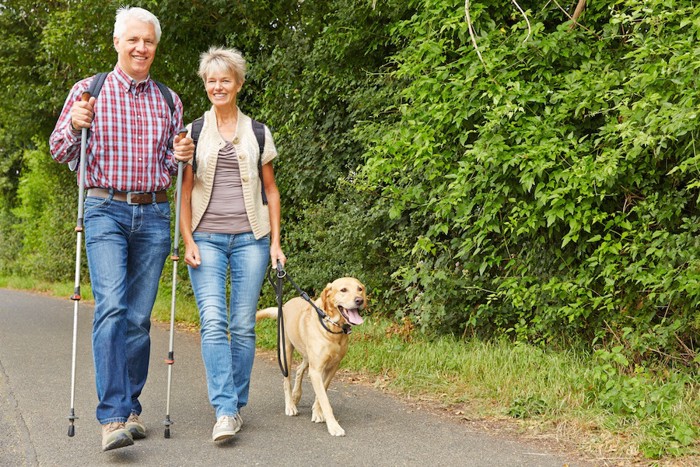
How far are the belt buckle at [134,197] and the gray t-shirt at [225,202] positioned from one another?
45 cm

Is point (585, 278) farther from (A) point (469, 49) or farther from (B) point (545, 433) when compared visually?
(A) point (469, 49)

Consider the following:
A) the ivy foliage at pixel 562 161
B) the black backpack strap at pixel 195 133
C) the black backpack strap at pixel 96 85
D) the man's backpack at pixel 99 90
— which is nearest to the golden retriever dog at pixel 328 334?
the black backpack strap at pixel 195 133

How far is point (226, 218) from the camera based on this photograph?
16.4ft

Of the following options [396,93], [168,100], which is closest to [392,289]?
[396,93]

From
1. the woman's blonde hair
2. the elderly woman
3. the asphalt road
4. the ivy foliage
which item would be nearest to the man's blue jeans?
the elderly woman

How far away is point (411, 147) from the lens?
22.5 feet

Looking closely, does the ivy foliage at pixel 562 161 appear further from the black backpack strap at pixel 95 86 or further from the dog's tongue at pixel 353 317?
the black backpack strap at pixel 95 86

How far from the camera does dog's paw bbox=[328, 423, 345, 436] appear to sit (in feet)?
16.4

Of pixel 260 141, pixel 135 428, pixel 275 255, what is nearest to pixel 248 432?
pixel 135 428

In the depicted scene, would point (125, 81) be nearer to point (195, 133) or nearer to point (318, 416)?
point (195, 133)

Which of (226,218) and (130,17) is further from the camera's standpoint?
(226,218)

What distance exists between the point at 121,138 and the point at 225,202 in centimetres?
77

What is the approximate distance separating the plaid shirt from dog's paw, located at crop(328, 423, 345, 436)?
192 centimetres

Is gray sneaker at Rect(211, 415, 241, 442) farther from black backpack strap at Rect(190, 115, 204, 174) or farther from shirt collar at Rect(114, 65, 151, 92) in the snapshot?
shirt collar at Rect(114, 65, 151, 92)
